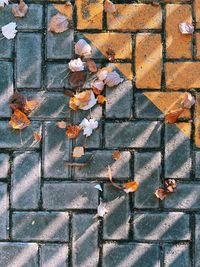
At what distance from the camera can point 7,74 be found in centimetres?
420

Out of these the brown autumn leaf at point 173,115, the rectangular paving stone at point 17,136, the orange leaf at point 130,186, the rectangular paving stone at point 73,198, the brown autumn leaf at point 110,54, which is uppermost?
the brown autumn leaf at point 110,54

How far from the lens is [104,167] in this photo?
4.17 meters

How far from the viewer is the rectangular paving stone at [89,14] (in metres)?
4.21

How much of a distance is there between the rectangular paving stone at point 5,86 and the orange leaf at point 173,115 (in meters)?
1.13

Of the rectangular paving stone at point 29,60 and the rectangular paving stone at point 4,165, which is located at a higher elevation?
the rectangular paving stone at point 29,60

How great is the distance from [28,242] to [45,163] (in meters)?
0.57

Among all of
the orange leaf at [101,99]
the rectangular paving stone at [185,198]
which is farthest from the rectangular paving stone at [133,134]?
the rectangular paving stone at [185,198]

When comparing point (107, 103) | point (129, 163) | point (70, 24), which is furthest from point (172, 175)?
point (70, 24)

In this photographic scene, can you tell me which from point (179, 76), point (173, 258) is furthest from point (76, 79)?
point (173, 258)

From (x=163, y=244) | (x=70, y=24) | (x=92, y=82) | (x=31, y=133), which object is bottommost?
(x=163, y=244)

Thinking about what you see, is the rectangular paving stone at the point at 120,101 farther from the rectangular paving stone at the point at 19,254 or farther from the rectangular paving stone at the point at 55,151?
Result: the rectangular paving stone at the point at 19,254

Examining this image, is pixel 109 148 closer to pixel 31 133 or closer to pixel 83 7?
pixel 31 133

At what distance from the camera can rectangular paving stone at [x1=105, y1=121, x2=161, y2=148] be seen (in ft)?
13.7

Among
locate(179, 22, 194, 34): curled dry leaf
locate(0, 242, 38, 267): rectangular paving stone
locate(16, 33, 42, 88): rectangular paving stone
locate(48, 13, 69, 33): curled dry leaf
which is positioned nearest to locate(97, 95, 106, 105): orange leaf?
locate(16, 33, 42, 88): rectangular paving stone
